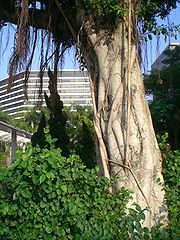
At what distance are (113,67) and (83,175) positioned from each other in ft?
4.28

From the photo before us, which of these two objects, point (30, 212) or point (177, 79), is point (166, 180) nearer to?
point (30, 212)

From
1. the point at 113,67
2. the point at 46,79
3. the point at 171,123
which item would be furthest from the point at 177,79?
the point at 113,67

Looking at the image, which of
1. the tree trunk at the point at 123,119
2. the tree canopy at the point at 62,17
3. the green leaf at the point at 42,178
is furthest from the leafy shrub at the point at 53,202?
the tree canopy at the point at 62,17

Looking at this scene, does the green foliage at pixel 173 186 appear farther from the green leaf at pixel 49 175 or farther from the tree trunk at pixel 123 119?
the green leaf at pixel 49 175

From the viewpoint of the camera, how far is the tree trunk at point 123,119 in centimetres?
353

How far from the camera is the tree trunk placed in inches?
139

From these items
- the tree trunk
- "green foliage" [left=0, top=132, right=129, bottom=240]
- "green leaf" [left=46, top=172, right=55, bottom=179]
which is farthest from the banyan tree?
"green leaf" [left=46, top=172, right=55, bottom=179]

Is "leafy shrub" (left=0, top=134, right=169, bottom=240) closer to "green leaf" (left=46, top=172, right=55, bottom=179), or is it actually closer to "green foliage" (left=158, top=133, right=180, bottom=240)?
"green leaf" (left=46, top=172, right=55, bottom=179)

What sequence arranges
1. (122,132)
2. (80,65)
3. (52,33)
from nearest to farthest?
1. (122,132)
2. (52,33)
3. (80,65)

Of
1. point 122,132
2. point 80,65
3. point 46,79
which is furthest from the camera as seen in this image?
point 46,79

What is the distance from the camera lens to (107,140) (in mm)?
3666

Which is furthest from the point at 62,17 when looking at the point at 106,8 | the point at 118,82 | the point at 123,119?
the point at 123,119

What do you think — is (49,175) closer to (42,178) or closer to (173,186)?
(42,178)

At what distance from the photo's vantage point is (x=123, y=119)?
3.65 meters
